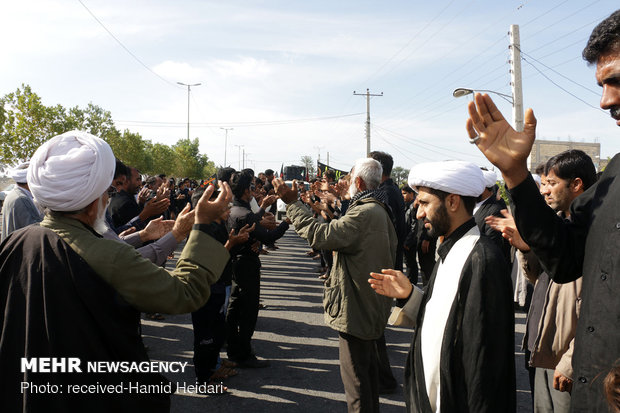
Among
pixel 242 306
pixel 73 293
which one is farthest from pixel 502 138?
pixel 242 306

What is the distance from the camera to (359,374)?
348 cm

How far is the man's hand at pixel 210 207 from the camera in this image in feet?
6.59

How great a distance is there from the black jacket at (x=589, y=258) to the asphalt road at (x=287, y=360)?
3125 millimetres

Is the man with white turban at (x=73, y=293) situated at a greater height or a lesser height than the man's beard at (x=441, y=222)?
lesser

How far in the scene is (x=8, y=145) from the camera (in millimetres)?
23500

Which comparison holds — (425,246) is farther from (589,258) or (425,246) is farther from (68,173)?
(68,173)

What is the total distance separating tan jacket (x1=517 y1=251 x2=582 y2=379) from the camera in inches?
106

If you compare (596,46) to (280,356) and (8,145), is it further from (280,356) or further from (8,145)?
(8,145)

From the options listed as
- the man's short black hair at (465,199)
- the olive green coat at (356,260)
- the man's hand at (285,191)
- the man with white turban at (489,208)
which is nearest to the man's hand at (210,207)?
→ the man's short black hair at (465,199)

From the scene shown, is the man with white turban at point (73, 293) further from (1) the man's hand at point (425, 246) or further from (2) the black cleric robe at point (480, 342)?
(1) the man's hand at point (425, 246)

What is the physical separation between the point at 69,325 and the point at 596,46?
222cm

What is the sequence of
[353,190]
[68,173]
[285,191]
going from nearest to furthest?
[68,173] → [285,191] → [353,190]

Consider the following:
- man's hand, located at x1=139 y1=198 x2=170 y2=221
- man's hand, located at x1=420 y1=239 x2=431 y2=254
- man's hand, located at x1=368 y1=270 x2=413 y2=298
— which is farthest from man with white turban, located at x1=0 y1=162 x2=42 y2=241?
man's hand, located at x1=420 y1=239 x2=431 y2=254

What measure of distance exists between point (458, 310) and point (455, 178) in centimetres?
71
